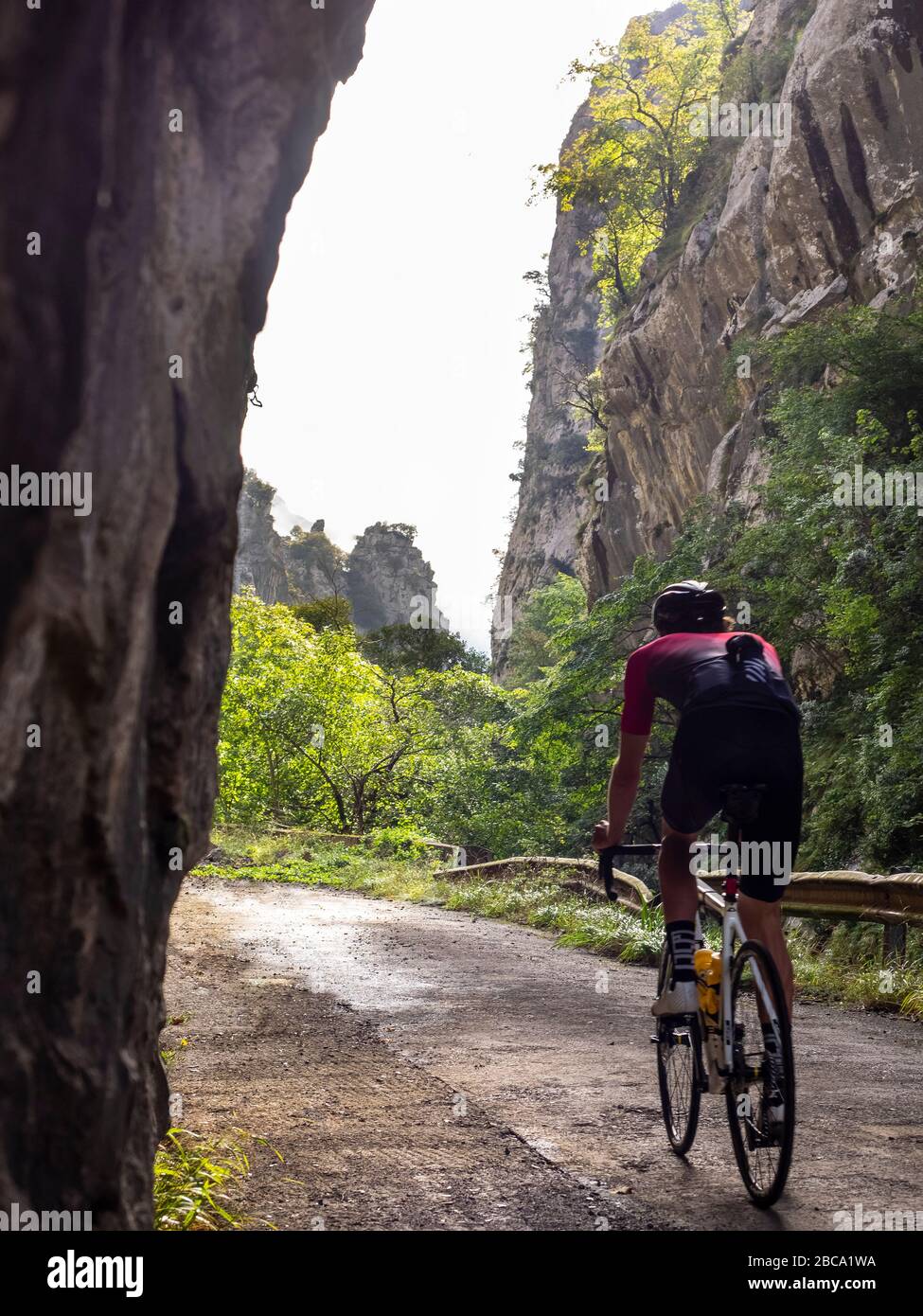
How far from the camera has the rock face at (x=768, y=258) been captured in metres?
21.0

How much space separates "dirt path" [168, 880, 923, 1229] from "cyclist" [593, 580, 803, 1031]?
64cm

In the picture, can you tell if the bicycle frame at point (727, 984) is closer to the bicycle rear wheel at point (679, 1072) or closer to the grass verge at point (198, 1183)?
the bicycle rear wheel at point (679, 1072)

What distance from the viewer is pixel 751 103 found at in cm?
2944

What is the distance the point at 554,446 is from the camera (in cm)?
7225

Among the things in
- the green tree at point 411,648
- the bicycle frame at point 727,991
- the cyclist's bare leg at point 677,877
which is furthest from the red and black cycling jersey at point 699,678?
the green tree at point 411,648

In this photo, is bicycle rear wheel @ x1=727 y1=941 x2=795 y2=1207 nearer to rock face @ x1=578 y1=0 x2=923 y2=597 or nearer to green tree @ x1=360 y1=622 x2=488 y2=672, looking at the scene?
rock face @ x1=578 y1=0 x2=923 y2=597

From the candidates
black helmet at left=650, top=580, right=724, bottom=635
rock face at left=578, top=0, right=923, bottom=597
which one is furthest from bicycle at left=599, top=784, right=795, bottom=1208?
rock face at left=578, top=0, right=923, bottom=597

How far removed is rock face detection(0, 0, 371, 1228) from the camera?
2.17 meters

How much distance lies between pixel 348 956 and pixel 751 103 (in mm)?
26764

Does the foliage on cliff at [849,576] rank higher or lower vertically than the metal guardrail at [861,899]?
higher

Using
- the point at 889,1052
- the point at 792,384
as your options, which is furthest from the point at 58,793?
the point at 792,384

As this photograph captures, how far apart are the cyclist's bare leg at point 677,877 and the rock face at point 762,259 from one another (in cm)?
1655

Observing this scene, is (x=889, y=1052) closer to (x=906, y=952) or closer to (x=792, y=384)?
(x=906, y=952)

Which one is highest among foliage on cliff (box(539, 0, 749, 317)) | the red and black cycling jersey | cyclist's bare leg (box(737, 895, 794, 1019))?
foliage on cliff (box(539, 0, 749, 317))
